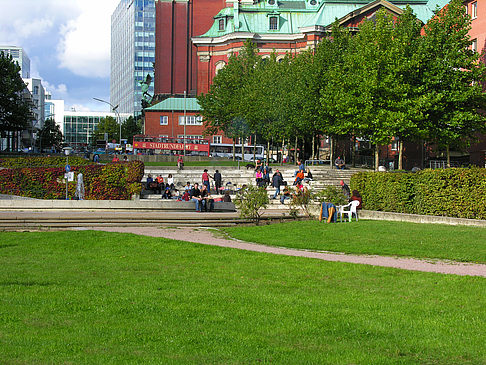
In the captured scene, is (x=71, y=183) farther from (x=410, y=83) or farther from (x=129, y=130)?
(x=129, y=130)

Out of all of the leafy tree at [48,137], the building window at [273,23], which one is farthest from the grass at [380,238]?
the leafy tree at [48,137]

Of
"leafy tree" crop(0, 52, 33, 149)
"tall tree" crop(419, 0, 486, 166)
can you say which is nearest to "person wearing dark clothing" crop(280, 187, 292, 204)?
"tall tree" crop(419, 0, 486, 166)

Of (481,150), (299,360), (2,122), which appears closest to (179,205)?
(299,360)

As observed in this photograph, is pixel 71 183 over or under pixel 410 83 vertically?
under

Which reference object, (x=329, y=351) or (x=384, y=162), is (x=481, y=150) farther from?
(x=329, y=351)

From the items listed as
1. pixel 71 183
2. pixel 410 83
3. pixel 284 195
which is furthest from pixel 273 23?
pixel 71 183

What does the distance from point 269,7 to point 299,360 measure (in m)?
93.9

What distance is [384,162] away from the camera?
185 feet

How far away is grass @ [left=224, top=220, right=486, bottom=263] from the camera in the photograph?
15875mm

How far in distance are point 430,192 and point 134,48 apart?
12778cm

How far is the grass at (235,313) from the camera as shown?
6.65 m

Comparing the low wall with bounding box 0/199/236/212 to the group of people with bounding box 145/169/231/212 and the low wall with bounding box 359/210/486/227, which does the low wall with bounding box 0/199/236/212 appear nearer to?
the group of people with bounding box 145/169/231/212

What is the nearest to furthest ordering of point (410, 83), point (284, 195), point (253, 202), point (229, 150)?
point (253, 202)
point (284, 195)
point (410, 83)
point (229, 150)

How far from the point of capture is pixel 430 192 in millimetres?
26141
